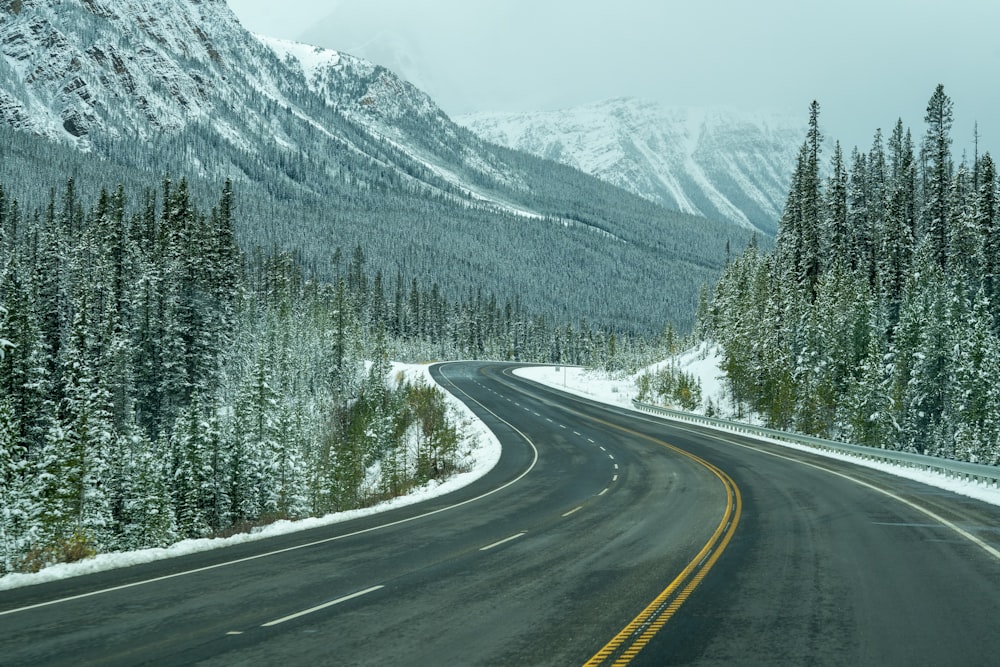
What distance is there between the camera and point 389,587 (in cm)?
1045

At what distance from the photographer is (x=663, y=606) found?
9.29m

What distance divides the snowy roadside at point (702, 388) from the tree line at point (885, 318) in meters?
4.92

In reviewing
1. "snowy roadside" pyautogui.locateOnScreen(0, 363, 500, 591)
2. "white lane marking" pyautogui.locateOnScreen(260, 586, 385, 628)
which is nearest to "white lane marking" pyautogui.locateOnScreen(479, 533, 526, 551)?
"white lane marking" pyautogui.locateOnScreen(260, 586, 385, 628)

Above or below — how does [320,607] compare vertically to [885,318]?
below

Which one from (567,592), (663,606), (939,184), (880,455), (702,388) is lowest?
(567,592)

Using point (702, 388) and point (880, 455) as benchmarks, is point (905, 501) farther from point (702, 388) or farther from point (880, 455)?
point (702, 388)

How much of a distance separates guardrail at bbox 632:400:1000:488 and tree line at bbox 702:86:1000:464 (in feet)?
19.0

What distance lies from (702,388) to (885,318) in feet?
54.8

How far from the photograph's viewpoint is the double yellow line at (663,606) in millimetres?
Result: 7422

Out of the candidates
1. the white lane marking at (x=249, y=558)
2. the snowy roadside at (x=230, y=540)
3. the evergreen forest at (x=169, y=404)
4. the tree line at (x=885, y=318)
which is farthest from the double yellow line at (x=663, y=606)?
the tree line at (x=885, y=318)

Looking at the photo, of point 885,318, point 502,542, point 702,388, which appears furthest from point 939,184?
point 502,542

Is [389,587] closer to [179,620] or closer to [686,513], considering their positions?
[179,620]

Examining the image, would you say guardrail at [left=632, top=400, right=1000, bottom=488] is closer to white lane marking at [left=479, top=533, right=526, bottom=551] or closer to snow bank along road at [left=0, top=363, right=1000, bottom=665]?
snow bank along road at [left=0, top=363, right=1000, bottom=665]

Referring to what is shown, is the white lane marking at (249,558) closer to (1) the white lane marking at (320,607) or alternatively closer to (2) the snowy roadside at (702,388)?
(1) the white lane marking at (320,607)
